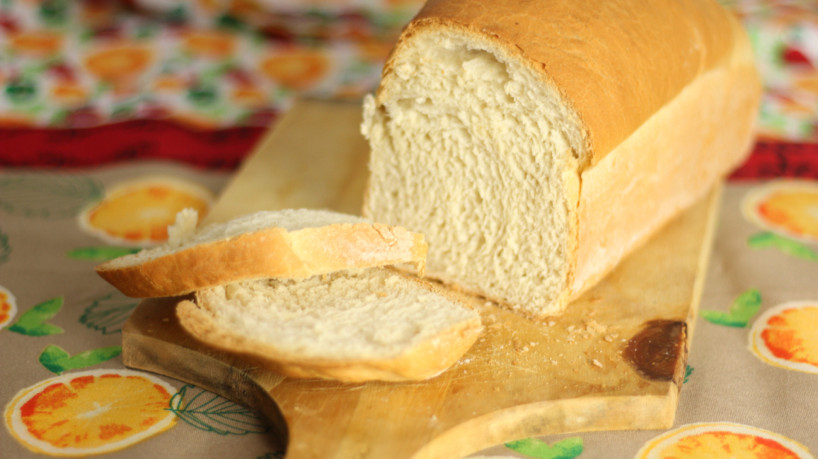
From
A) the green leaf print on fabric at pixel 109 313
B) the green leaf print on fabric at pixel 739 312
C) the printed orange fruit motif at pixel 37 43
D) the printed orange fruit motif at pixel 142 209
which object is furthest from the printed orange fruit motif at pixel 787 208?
the printed orange fruit motif at pixel 37 43

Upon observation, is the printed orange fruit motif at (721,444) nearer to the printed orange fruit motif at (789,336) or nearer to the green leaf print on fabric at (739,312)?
the printed orange fruit motif at (789,336)

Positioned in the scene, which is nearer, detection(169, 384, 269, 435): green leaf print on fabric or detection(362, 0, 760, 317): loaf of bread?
detection(169, 384, 269, 435): green leaf print on fabric

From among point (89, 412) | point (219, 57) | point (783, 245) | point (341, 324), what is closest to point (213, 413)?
point (89, 412)

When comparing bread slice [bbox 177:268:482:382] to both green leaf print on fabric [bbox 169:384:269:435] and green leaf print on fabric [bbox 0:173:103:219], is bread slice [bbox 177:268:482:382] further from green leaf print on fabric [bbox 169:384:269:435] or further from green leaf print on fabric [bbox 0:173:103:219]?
green leaf print on fabric [bbox 0:173:103:219]

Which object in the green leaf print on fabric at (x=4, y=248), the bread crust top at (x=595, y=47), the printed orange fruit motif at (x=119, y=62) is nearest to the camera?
the bread crust top at (x=595, y=47)

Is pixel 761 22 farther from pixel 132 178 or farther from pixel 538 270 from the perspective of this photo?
pixel 132 178

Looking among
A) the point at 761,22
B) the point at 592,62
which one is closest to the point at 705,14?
the point at 592,62

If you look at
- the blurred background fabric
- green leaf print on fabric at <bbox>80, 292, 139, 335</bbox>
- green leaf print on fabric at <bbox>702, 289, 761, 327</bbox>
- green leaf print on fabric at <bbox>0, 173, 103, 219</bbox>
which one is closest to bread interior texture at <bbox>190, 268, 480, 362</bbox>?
green leaf print on fabric at <bbox>80, 292, 139, 335</bbox>
